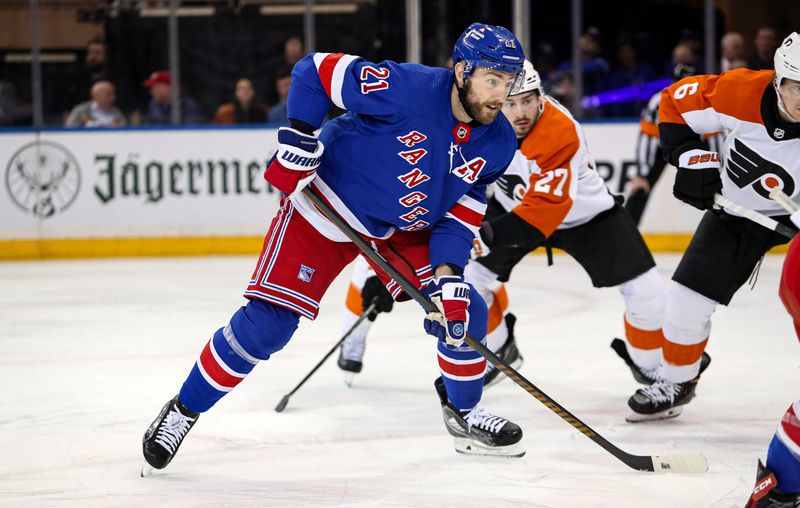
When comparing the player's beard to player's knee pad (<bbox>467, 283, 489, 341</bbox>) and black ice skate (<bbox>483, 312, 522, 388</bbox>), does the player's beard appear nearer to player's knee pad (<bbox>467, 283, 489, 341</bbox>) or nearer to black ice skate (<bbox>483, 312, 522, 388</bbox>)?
player's knee pad (<bbox>467, 283, 489, 341</bbox>)

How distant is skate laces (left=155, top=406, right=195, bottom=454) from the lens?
2.68 meters

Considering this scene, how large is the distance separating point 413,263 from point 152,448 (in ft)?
2.55

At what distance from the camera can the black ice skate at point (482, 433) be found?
9.29 ft

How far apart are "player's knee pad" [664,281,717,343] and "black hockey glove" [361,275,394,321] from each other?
92 cm

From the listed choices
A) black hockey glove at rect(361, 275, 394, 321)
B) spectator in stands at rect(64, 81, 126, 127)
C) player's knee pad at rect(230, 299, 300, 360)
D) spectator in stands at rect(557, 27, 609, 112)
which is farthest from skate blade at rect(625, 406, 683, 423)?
spectator in stands at rect(64, 81, 126, 127)

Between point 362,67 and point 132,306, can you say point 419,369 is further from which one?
point 132,306

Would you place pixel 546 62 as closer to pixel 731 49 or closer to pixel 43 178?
pixel 731 49

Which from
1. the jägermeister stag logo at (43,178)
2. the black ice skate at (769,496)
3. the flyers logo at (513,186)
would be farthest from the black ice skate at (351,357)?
the jägermeister stag logo at (43,178)

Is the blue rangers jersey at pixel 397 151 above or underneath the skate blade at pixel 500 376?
above

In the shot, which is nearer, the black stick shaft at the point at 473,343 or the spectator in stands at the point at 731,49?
the black stick shaft at the point at 473,343

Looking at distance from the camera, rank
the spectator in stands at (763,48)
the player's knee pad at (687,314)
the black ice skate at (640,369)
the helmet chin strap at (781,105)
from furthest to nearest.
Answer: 1. the spectator in stands at (763,48)
2. the black ice skate at (640,369)
3. the player's knee pad at (687,314)
4. the helmet chin strap at (781,105)

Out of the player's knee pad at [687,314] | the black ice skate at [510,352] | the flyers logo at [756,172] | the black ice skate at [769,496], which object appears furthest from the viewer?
the black ice skate at [510,352]

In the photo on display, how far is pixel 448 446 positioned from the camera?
2984mm

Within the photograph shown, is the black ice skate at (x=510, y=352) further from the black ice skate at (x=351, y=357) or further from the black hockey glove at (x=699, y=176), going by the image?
the black hockey glove at (x=699, y=176)
